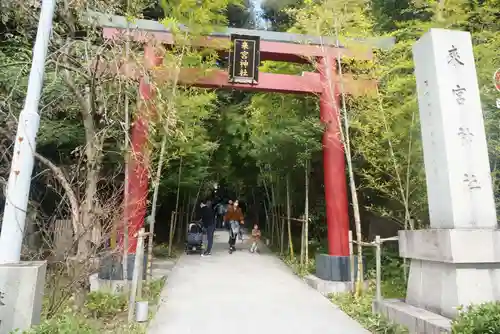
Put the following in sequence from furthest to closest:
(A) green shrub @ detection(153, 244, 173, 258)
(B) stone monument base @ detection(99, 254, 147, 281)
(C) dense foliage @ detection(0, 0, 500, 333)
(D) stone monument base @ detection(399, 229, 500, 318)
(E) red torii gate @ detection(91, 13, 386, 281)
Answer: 1. (A) green shrub @ detection(153, 244, 173, 258)
2. (E) red torii gate @ detection(91, 13, 386, 281)
3. (B) stone monument base @ detection(99, 254, 147, 281)
4. (C) dense foliage @ detection(0, 0, 500, 333)
5. (D) stone monument base @ detection(399, 229, 500, 318)

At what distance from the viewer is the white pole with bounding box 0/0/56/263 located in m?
2.89

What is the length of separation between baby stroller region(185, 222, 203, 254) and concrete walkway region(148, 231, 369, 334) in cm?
192

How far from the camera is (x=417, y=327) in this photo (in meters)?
3.91

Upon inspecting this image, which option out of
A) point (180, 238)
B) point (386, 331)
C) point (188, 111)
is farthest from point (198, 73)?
point (180, 238)

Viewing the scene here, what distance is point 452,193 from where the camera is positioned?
4.18 m

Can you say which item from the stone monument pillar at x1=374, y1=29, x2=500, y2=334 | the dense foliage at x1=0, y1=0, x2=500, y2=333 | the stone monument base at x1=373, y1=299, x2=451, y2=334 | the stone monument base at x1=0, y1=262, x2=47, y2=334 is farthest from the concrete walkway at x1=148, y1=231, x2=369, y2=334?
the stone monument base at x1=0, y1=262, x2=47, y2=334

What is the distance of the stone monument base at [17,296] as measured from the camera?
2.81 meters

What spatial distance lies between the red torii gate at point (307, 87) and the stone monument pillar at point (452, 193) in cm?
208

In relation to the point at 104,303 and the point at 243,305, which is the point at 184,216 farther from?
the point at 104,303

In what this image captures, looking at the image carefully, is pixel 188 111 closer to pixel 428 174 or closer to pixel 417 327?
pixel 428 174

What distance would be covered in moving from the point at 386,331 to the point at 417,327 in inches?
20.2

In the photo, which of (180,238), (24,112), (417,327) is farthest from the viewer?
(180,238)

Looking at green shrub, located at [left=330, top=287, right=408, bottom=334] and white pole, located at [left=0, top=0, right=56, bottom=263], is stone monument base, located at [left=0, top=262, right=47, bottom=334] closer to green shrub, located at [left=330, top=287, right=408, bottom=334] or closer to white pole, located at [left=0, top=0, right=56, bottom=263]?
white pole, located at [left=0, top=0, right=56, bottom=263]

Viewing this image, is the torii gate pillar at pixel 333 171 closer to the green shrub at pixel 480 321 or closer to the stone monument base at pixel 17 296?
the green shrub at pixel 480 321
